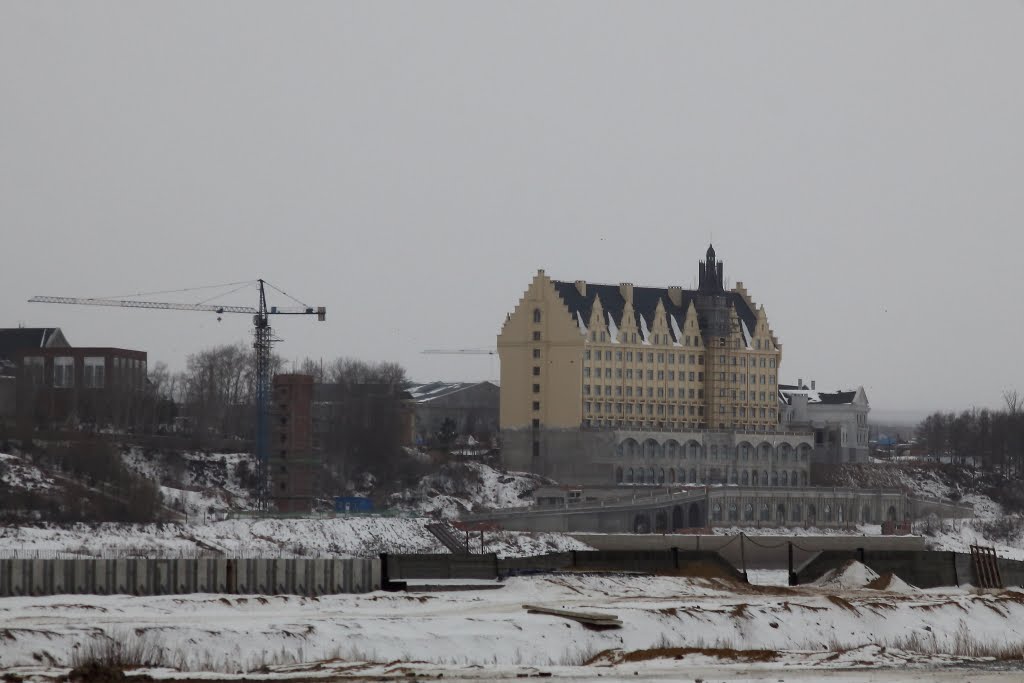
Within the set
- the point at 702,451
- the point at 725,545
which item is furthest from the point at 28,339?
the point at 725,545

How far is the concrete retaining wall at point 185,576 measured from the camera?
68.7 m

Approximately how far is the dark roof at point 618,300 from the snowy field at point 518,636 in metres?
113

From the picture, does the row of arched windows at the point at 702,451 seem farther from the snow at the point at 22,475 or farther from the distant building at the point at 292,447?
the snow at the point at 22,475

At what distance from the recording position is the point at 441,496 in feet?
514

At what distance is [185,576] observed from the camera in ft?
229

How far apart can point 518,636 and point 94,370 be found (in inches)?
5018

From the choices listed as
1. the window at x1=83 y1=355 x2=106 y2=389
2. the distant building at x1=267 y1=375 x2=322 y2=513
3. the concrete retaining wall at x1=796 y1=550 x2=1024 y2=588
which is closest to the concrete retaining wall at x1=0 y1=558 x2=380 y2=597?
the concrete retaining wall at x1=796 y1=550 x2=1024 y2=588

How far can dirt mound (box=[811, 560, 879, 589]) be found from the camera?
279 ft

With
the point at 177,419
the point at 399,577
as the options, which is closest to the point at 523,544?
the point at 399,577

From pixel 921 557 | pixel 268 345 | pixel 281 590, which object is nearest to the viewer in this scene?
pixel 281 590

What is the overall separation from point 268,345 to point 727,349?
4960cm

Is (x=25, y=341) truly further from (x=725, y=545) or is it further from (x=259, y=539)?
(x=725, y=545)

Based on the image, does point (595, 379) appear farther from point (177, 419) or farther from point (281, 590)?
point (281, 590)

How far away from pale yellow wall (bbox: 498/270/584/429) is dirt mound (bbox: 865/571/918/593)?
9727cm
